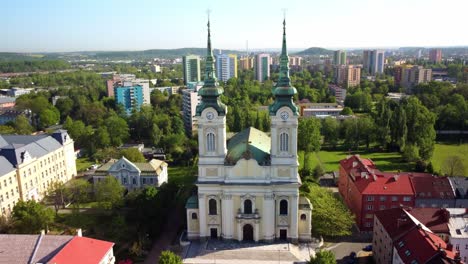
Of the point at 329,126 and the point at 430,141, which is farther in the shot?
the point at 329,126

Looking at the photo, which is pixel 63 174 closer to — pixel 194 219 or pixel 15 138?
pixel 15 138

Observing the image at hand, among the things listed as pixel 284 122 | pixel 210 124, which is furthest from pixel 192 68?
pixel 284 122

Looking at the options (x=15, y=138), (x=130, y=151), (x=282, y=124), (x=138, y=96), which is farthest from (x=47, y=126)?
(x=282, y=124)

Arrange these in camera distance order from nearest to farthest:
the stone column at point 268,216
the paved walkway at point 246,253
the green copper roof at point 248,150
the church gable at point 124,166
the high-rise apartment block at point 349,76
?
1. the paved walkway at point 246,253
2. the stone column at point 268,216
3. the green copper roof at point 248,150
4. the church gable at point 124,166
5. the high-rise apartment block at point 349,76

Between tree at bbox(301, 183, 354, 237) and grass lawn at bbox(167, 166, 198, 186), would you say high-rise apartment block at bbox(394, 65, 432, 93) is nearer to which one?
grass lawn at bbox(167, 166, 198, 186)

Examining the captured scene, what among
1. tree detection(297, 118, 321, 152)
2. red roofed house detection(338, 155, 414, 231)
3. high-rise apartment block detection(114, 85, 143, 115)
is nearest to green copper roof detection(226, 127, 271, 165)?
red roofed house detection(338, 155, 414, 231)

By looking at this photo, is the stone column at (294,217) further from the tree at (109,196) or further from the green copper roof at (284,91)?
the tree at (109,196)

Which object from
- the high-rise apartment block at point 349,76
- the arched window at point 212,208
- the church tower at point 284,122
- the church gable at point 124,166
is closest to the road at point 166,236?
the arched window at point 212,208
